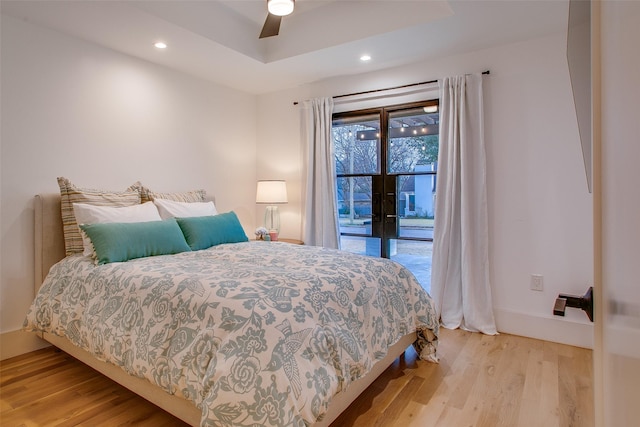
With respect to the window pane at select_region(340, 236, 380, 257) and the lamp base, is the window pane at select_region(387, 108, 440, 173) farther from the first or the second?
the lamp base

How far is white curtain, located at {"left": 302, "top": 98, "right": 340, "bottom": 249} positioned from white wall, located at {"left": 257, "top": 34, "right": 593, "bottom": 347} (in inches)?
51.9

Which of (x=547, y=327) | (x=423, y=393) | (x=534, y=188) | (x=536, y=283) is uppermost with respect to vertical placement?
(x=534, y=188)

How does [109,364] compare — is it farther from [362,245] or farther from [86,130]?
[362,245]

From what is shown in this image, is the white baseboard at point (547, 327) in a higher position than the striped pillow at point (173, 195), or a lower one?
lower

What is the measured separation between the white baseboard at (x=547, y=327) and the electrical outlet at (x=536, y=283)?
0.23 m

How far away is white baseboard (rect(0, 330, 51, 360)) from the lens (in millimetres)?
2602

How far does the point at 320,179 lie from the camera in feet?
13.2

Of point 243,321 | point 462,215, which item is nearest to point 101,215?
point 243,321

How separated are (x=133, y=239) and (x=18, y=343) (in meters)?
1.25

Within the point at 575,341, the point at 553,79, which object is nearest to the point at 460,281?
the point at 575,341

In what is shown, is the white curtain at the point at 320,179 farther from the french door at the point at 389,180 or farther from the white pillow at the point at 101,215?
the white pillow at the point at 101,215

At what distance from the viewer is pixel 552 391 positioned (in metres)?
2.15

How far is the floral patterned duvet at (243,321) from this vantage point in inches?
53.1

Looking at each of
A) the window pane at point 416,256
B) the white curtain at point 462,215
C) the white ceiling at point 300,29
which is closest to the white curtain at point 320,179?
the white ceiling at point 300,29
